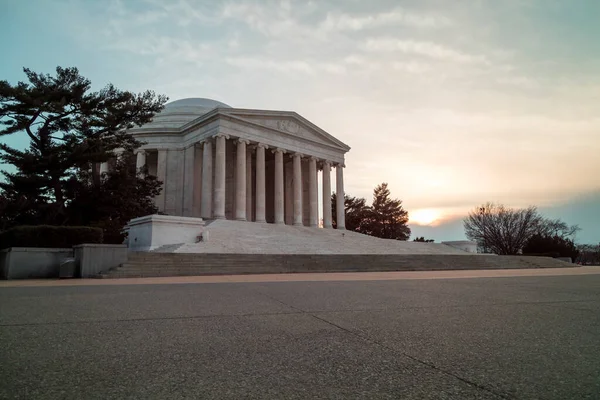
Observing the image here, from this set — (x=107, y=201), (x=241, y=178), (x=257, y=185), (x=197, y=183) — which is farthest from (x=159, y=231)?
(x=197, y=183)

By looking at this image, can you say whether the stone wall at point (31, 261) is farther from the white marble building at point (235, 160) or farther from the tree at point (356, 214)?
the tree at point (356, 214)

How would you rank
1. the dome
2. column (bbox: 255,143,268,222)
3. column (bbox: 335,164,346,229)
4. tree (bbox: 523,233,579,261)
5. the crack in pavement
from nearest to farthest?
1. the crack in pavement
2. tree (bbox: 523,233,579,261)
3. column (bbox: 255,143,268,222)
4. the dome
5. column (bbox: 335,164,346,229)

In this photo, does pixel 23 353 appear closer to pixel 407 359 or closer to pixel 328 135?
pixel 407 359

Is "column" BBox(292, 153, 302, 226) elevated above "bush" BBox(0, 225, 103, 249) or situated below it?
above

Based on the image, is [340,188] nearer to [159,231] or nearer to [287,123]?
[287,123]

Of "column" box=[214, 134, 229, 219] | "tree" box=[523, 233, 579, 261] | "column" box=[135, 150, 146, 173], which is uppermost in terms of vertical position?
"column" box=[135, 150, 146, 173]

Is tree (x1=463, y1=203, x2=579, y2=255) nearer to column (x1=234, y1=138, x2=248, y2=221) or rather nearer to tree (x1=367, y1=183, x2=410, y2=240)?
tree (x1=367, y1=183, x2=410, y2=240)

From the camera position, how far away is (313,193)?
184ft

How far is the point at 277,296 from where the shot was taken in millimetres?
9109

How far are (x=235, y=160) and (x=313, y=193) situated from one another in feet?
38.5

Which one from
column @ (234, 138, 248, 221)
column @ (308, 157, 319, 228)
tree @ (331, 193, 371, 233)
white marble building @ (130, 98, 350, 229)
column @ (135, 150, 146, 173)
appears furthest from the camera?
tree @ (331, 193, 371, 233)

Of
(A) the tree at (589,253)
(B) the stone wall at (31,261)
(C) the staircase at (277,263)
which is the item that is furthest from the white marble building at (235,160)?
(A) the tree at (589,253)

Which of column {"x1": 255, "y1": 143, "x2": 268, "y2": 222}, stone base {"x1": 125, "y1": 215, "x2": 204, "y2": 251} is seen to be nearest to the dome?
column {"x1": 255, "y1": 143, "x2": 268, "y2": 222}

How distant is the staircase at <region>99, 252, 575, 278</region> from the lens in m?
19.7
